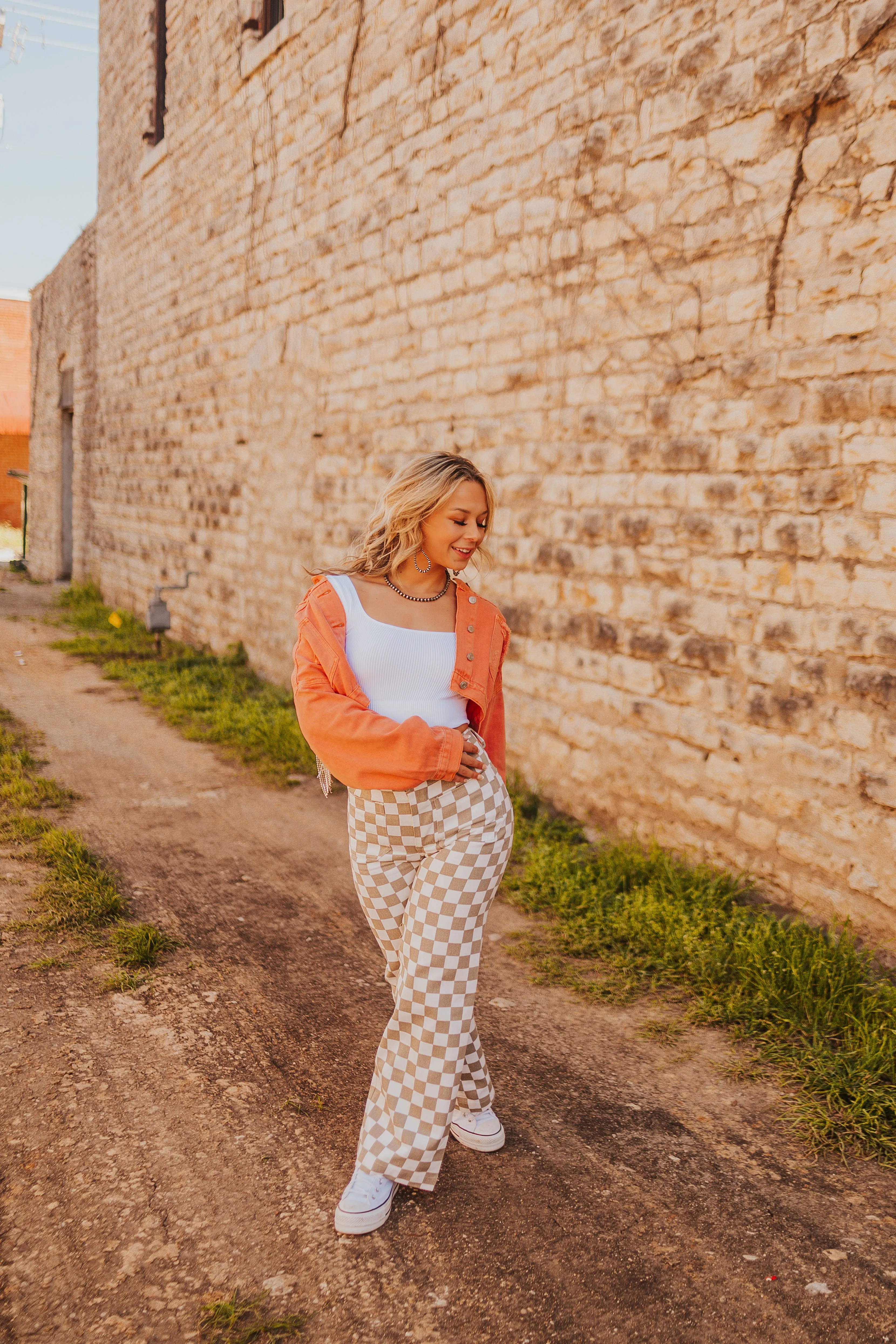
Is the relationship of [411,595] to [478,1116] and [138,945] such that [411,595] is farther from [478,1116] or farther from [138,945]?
[138,945]

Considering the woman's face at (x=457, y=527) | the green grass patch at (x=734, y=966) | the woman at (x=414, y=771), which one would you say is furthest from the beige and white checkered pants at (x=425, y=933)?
the green grass patch at (x=734, y=966)

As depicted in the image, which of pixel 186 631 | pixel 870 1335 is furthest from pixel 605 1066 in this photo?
pixel 186 631

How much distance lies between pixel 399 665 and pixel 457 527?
0.36 m

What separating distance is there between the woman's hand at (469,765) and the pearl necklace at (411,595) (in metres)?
0.36

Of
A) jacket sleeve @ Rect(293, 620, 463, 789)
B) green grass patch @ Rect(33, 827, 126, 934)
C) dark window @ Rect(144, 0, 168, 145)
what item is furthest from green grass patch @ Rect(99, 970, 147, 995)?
dark window @ Rect(144, 0, 168, 145)

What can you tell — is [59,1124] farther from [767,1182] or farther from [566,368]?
[566,368]

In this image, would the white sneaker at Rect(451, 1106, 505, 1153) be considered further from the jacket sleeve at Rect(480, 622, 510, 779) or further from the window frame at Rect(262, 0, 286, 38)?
the window frame at Rect(262, 0, 286, 38)

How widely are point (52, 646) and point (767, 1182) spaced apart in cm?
906

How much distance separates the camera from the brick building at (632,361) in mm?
3273

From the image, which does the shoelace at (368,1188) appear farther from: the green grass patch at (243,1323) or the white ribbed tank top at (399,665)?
the white ribbed tank top at (399,665)

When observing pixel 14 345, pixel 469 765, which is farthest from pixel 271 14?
pixel 14 345

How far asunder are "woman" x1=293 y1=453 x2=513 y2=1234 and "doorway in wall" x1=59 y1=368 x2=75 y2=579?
13547 millimetres

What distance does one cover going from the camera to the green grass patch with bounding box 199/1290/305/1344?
179cm

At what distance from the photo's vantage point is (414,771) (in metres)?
2.07
